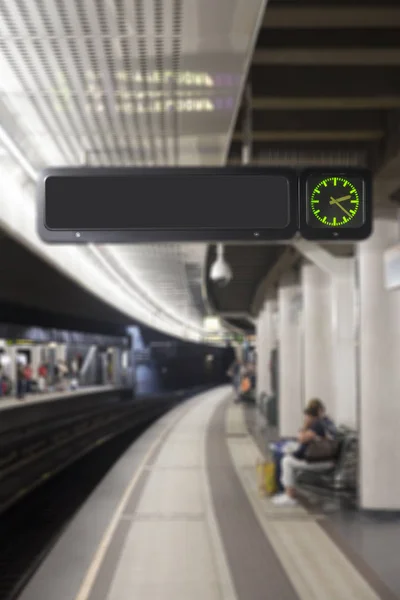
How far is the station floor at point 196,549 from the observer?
620 centimetres

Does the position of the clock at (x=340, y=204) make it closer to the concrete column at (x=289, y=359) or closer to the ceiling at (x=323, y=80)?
the ceiling at (x=323, y=80)

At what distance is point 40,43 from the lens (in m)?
4.43

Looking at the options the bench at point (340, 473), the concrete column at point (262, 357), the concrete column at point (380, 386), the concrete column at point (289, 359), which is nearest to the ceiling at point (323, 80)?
the concrete column at point (380, 386)

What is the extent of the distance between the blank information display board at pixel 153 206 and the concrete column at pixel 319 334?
946cm

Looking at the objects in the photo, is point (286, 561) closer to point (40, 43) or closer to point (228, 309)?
point (40, 43)

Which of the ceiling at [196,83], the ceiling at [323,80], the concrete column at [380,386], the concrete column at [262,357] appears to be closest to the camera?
the ceiling at [196,83]

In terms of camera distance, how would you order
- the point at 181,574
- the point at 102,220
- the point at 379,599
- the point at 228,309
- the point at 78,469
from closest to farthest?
the point at 102,220
the point at 379,599
the point at 181,574
the point at 78,469
the point at 228,309

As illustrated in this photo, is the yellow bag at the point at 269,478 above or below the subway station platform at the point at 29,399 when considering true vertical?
below

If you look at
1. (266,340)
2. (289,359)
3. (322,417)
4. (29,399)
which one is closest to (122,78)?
(322,417)

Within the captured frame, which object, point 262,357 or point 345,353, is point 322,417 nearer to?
point 345,353

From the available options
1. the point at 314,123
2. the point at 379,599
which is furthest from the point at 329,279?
the point at 379,599

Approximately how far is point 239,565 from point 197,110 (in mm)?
3438

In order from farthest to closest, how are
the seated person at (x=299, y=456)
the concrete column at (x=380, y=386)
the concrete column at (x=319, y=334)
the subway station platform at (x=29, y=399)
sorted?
1. the subway station platform at (x=29, y=399)
2. the concrete column at (x=319, y=334)
3. the seated person at (x=299, y=456)
4. the concrete column at (x=380, y=386)

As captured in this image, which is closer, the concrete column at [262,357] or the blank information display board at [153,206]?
the blank information display board at [153,206]
